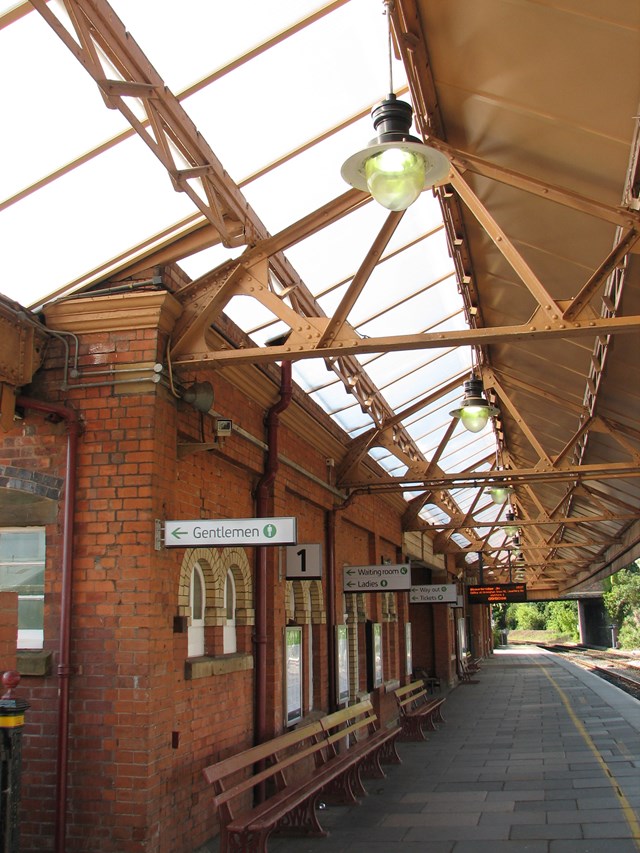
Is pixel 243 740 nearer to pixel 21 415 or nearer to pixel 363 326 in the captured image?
pixel 21 415

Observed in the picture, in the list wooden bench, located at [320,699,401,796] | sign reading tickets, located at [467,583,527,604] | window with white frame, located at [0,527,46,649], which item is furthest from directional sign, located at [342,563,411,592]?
sign reading tickets, located at [467,583,527,604]

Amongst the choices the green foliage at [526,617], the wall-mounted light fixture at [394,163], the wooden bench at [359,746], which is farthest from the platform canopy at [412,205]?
the green foliage at [526,617]

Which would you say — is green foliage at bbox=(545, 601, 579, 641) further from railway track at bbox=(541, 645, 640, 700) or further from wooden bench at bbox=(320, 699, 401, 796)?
wooden bench at bbox=(320, 699, 401, 796)

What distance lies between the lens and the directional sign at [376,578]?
12.8 meters

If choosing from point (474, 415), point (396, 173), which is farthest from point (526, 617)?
point (396, 173)

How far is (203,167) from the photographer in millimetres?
5926

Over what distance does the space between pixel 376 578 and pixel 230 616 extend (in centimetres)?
444

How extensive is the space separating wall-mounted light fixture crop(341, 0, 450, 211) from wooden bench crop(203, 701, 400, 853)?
4565 mm

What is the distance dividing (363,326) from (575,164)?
400cm

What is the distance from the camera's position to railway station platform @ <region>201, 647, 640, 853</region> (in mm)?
7453

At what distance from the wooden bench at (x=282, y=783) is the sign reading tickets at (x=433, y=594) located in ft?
20.8

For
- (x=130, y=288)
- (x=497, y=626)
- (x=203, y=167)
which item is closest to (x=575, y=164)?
(x=203, y=167)

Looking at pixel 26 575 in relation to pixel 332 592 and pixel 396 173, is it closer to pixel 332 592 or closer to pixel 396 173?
pixel 396 173

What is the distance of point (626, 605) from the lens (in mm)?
62250
